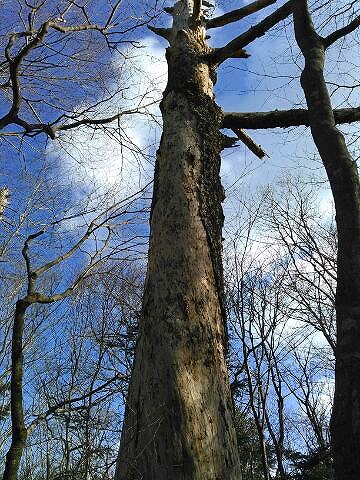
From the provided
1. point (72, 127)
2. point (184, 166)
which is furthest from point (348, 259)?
point (72, 127)

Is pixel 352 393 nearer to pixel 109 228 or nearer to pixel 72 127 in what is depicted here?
pixel 109 228

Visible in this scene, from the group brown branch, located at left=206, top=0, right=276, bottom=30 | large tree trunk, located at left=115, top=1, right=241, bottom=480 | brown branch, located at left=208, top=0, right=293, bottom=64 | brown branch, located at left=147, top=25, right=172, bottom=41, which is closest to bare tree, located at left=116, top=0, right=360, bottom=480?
large tree trunk, located at left=115, top=1, right=241, bottom=480

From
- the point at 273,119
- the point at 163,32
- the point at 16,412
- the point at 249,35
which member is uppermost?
the point at 163,32

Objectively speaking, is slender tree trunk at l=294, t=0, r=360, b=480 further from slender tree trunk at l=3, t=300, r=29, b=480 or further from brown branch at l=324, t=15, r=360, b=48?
slender tree trunk at l=3, t=300, r=29, b=480

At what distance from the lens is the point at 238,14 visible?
4637mm

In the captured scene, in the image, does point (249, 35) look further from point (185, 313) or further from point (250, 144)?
point (185, 313)

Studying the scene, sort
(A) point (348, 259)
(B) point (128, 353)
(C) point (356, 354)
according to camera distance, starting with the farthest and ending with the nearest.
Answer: (B) point (128, 353)
(A) point (348, 259)
(C) point (356, 354)

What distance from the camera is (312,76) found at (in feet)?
8.89

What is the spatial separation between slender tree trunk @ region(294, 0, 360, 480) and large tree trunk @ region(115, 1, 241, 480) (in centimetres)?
48

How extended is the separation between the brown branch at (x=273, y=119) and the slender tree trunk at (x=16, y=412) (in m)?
2.44

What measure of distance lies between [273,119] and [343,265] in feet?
6.97

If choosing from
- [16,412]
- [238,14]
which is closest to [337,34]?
[238,14]

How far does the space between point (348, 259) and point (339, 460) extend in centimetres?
81

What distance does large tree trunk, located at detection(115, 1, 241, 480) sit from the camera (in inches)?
66.9
